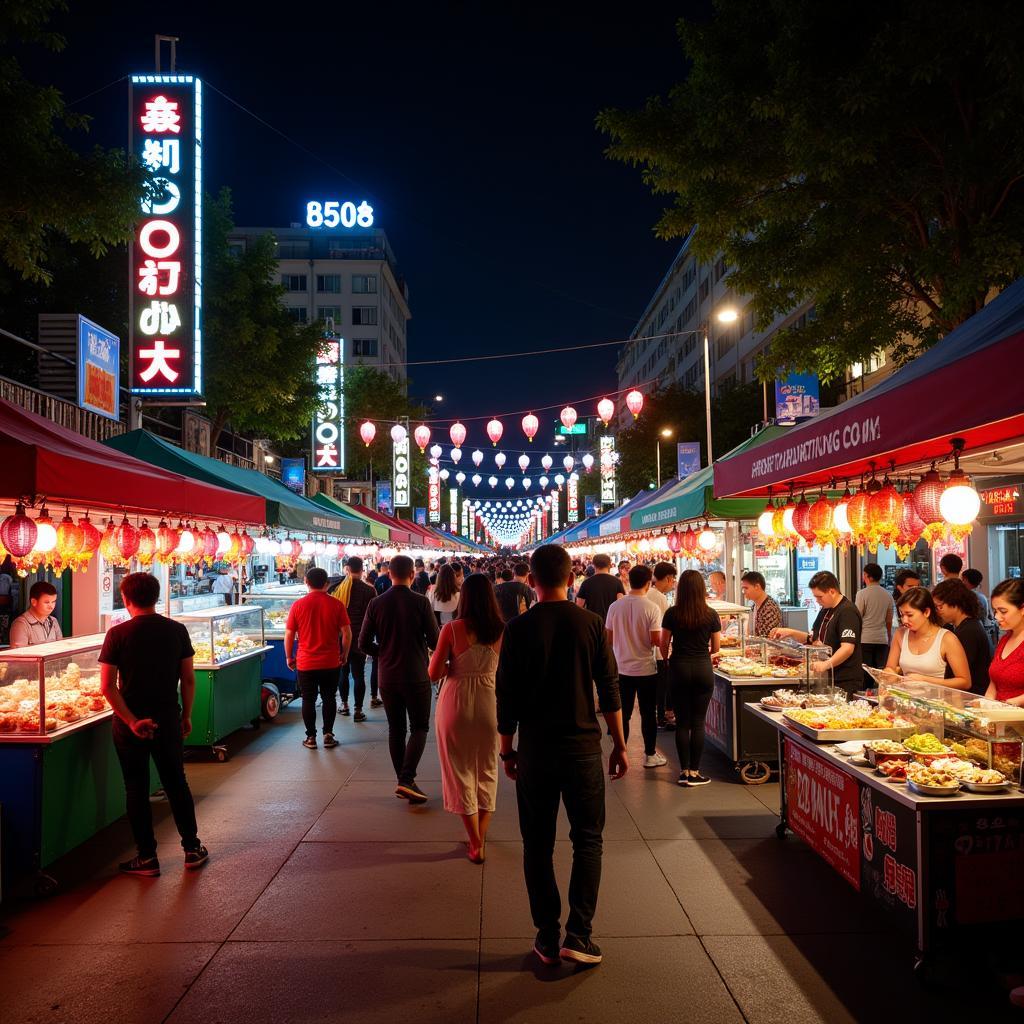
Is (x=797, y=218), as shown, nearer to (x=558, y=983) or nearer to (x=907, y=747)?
(x=907, y=747)

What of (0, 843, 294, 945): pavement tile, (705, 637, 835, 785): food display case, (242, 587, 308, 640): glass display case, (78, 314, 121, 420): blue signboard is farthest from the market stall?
(78, 314, 121, 420): blue signboard

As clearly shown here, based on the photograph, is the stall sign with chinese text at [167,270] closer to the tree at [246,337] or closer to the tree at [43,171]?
the tree at [43,171]

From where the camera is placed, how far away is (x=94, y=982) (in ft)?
14.0

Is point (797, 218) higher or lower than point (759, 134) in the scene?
lower

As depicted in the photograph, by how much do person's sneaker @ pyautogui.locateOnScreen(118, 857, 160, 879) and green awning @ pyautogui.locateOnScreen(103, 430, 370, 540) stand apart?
5.64 m

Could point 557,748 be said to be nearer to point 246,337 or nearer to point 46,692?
point 46,692

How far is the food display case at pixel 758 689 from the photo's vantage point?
8.02m

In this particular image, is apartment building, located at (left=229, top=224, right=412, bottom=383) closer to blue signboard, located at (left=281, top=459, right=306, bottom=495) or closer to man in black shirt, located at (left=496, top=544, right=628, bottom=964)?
blue signboard, located at (left=281, top=459, right=306, bottom=495)

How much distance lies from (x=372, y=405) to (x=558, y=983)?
40581 millimetres

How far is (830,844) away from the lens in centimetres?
549

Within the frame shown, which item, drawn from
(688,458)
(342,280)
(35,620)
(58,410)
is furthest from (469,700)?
(342,280)

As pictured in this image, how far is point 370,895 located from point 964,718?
12.8ft

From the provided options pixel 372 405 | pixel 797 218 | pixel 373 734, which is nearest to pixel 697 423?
pixel 372 405

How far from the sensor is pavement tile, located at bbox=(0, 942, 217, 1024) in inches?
156
